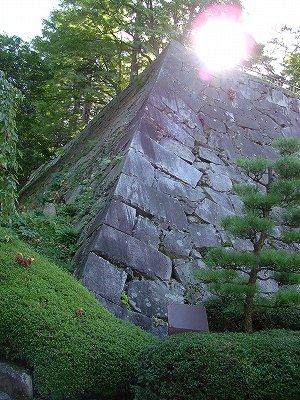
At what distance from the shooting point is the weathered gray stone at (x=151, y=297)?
486 centimetres

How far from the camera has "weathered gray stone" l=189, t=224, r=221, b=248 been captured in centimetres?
611

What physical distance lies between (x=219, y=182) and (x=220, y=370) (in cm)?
449

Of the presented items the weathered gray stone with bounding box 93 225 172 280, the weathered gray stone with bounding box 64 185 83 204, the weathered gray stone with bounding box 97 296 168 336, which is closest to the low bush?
the weathered gray stone with bounding box 93 225 172 280

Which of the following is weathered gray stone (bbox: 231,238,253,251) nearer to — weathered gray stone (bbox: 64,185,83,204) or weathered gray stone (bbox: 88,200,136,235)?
weathered gray stone (bbox: 88,200,136,235)

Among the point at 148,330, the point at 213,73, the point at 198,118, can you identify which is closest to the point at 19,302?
the point at 148,330

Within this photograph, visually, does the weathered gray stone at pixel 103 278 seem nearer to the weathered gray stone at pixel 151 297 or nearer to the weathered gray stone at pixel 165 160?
the weathered gray stone at pixel 151 297

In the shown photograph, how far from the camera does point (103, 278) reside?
4.84 m

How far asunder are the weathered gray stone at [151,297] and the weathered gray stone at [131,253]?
17 cm

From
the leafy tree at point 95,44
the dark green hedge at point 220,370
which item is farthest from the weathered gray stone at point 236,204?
the leafy tree at point 95,44

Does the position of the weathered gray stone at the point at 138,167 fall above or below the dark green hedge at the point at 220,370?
above

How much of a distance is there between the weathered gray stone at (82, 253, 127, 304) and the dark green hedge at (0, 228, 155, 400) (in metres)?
0.66

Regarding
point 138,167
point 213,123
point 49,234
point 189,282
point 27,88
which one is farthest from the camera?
point 27,88

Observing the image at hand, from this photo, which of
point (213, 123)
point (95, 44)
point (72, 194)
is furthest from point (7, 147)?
point (95, 44)

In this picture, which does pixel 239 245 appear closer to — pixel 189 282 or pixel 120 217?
pixel 189 282
